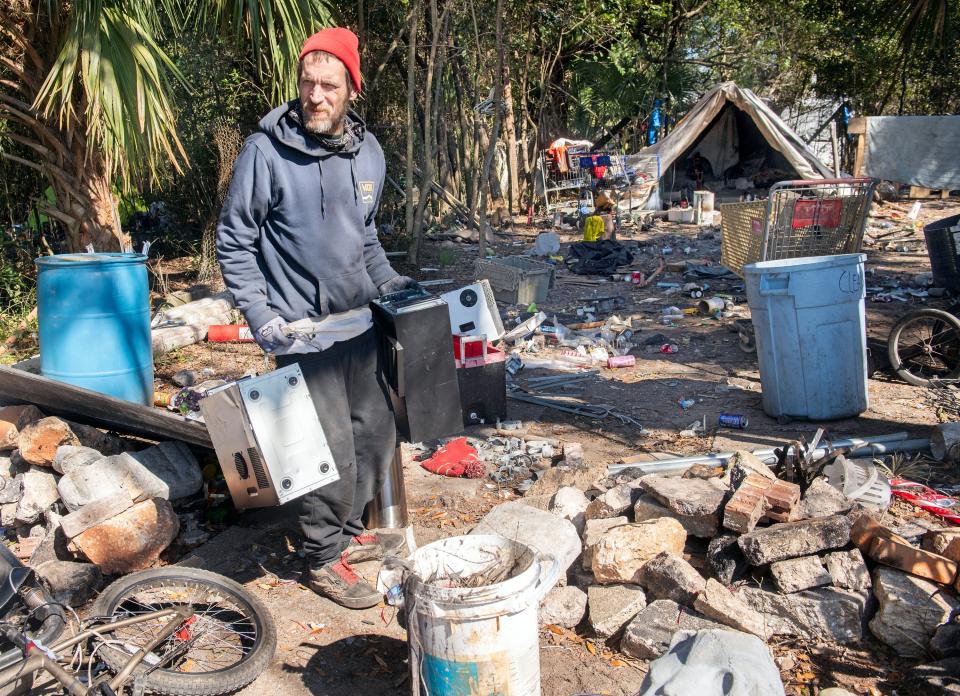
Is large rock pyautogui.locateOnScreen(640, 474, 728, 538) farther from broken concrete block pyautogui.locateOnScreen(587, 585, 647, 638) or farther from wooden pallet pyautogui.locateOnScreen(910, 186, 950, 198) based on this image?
wooden pallet pyautogui.locateOnScreen(910, 186, 950, 198)

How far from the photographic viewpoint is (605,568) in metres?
3.27

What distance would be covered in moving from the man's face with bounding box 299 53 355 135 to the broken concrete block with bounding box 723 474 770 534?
7.22 feet

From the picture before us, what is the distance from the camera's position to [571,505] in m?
3.88

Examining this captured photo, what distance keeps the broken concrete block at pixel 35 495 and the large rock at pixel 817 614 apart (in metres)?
3.21

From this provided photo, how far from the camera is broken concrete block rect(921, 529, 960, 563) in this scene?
312 centimetres

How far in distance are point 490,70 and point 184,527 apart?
1170cm

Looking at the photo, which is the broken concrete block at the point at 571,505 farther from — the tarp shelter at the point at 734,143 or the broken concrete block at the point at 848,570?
the tarp shelter at the point at 734,143

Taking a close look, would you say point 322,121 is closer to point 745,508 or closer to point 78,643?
point 78,643

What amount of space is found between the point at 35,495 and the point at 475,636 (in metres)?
2.64

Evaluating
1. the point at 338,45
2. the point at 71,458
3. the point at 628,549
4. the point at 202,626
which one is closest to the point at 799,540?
the point at 628,549

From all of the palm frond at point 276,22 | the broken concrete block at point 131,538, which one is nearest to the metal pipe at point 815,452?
the broken concrete block at point 131,538

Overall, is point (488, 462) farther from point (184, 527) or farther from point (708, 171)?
point (708, 171)

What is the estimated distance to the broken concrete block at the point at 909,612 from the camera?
2.93m

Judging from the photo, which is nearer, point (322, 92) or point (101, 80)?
point (322, 92)
